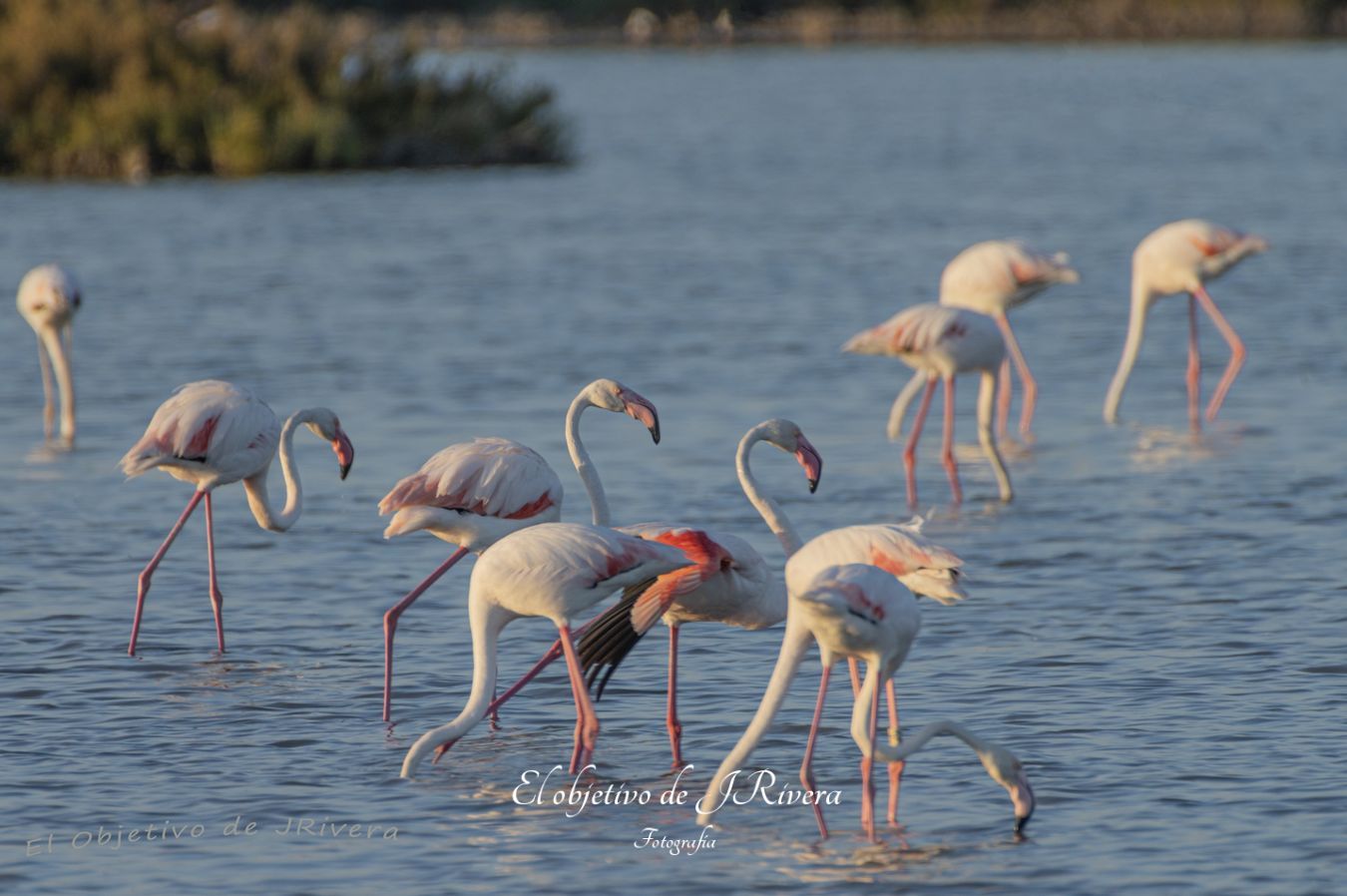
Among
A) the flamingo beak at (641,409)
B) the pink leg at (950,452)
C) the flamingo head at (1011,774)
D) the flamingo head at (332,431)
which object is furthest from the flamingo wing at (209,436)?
the pink leg at (950,452)

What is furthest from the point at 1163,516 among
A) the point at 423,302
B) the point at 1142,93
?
the point at 1142,93

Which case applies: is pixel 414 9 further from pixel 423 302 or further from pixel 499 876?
pixel 499 876

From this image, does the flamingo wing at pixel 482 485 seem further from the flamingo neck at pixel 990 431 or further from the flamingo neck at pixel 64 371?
the flamingo neck at pixel 64 371

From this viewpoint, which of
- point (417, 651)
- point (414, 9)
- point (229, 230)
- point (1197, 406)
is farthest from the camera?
point (414, 9)

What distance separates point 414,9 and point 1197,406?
6810 cm

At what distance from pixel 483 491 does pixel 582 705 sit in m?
1.14

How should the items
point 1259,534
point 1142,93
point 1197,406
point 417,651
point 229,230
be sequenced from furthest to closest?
point 1142,93, point 229,230, point 1197,406, point 1259,534, point 417,651

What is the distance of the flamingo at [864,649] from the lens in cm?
571

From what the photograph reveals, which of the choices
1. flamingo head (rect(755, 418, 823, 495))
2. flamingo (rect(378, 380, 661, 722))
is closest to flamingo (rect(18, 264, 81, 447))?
flamingo (rect(378, 380, 661, 722))

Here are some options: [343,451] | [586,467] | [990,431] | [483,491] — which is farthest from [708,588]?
[990,431]

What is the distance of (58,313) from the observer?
41.8ft

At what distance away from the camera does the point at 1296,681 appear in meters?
7.59

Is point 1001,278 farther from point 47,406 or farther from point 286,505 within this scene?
point 47,406

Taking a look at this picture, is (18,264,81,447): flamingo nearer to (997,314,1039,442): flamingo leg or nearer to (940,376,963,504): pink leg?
(940,376,963,504): pink leg
